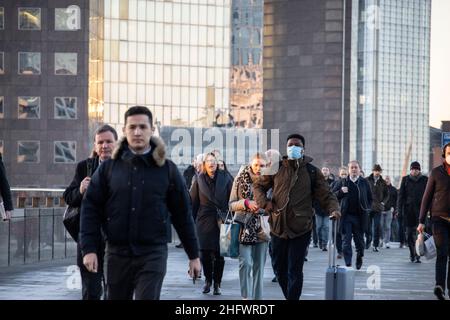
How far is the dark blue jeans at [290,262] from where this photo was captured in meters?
11.7

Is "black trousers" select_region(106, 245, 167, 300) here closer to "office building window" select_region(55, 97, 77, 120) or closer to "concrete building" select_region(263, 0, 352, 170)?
"office building window" select_region(55, 97, 77, 120)

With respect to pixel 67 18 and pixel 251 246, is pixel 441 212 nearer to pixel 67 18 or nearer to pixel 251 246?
pixel 251 246

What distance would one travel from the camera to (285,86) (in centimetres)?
14912

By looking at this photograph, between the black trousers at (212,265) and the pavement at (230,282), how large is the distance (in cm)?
25

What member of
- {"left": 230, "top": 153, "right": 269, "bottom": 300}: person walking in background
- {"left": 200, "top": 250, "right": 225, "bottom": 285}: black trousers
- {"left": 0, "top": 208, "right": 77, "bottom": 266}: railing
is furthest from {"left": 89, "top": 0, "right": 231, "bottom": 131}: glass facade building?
{"left": 230, "top": 153, "right": 269, "bottom": 300}: person walking in background

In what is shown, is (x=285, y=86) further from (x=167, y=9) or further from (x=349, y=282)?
(x=349, y=282)

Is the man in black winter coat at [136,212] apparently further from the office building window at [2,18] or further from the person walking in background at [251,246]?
the office building window at [2,18]

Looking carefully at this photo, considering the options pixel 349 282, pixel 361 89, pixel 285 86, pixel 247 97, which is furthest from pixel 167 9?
pixel 349 282

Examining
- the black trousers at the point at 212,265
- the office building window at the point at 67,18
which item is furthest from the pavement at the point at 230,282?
the office building window at the point at 67,18

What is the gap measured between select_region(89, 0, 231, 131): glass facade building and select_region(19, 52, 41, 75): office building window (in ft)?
28.7

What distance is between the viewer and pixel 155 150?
7.83 metres

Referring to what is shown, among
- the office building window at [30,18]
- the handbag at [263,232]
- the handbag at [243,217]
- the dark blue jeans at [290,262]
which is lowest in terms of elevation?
the dark blue jeans at [290,262]

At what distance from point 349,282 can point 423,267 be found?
1045 centimetres

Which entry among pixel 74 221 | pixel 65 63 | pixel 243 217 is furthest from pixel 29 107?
pixel 74 221
